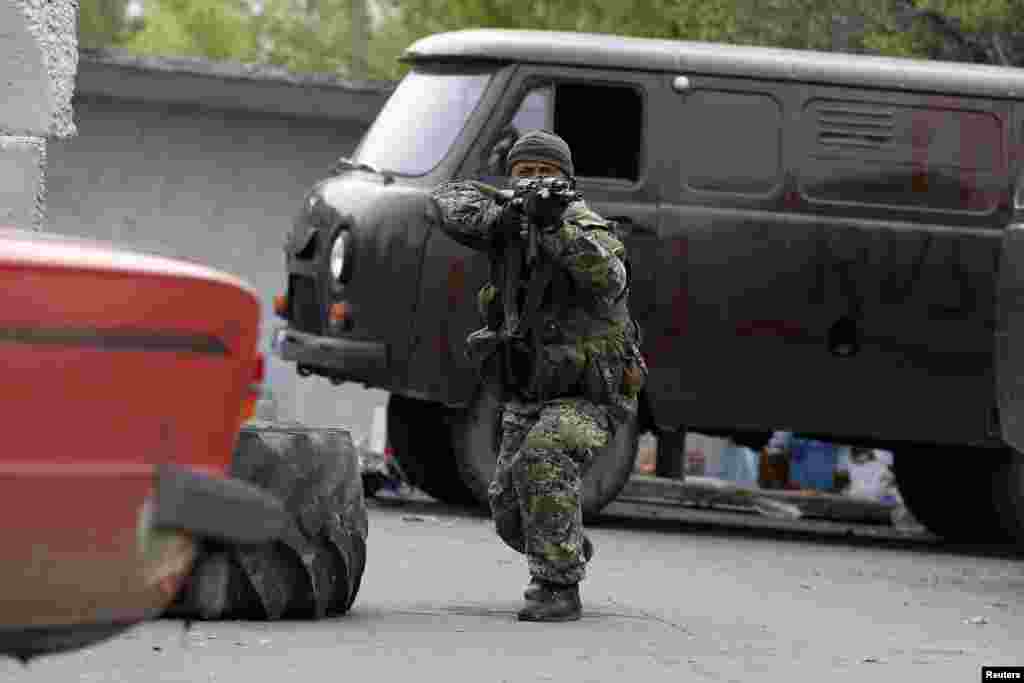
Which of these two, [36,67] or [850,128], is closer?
[36,67]

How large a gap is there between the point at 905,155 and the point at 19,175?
576cm

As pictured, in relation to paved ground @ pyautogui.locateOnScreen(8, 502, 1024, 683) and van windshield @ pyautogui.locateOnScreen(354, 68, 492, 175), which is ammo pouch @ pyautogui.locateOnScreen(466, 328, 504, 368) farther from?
van windshield @ pyautogui.locateOnScreen(354, 68, 492, 175)

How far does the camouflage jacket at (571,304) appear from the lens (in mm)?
7945

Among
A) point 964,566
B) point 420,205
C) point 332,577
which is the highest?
point 420,205

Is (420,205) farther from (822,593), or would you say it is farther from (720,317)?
(822,593)

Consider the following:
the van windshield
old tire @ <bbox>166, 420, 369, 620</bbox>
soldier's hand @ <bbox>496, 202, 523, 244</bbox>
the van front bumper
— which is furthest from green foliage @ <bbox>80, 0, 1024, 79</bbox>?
old tire @ <bbox>166, 420, 369, 620</bbox>

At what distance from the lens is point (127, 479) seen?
3779 mm

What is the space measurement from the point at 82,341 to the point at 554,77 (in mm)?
8627

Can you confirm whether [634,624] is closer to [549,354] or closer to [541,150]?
[549,354]

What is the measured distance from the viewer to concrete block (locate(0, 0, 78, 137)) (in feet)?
25.8

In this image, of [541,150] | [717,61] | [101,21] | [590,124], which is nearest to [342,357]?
[590,124]

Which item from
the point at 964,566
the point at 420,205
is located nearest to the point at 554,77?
the point at 420,205

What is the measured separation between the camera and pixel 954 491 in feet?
44.4

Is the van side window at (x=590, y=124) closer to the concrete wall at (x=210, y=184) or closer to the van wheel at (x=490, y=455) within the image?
the van wheel at (x=490, y=455)
